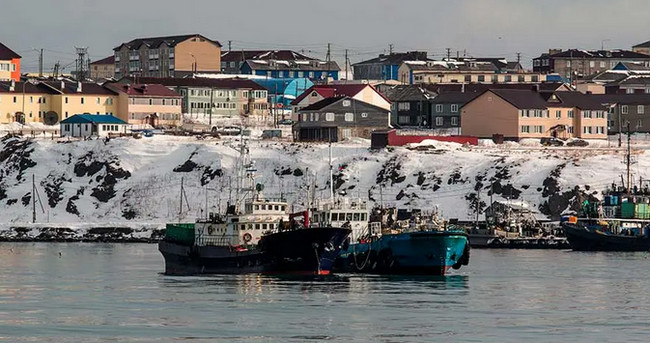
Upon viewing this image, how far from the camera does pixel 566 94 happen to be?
173625 millimetres

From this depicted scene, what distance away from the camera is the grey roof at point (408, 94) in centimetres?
18612

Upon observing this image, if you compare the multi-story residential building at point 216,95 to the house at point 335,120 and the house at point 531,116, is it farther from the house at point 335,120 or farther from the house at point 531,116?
the house at point 531,116

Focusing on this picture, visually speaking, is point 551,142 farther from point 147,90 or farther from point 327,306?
point 327,306

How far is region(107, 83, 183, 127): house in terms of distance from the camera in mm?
176875

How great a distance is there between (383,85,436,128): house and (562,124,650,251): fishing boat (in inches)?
2446

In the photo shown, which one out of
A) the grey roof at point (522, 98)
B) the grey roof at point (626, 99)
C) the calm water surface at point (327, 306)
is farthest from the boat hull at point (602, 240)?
the grey roof at point (626, 99)

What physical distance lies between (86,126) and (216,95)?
32.3m

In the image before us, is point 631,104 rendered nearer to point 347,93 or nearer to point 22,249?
point 347,93

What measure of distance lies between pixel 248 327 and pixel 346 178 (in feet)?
270

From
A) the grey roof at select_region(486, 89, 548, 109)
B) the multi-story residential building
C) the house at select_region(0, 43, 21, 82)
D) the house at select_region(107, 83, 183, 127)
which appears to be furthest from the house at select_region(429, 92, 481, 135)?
the house at select_region(0, 43, 21, 82)

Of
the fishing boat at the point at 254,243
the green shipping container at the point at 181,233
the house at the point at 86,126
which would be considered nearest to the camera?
the fishing boat at the point at 254,243

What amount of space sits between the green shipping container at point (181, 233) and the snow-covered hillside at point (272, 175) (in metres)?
35.8

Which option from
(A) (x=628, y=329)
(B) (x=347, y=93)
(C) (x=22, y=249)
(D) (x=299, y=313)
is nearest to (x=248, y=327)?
(D) (x=299, y=313)

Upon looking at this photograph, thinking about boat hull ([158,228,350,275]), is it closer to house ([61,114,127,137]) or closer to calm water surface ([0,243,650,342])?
calm water surface ([0,243,650,342])
